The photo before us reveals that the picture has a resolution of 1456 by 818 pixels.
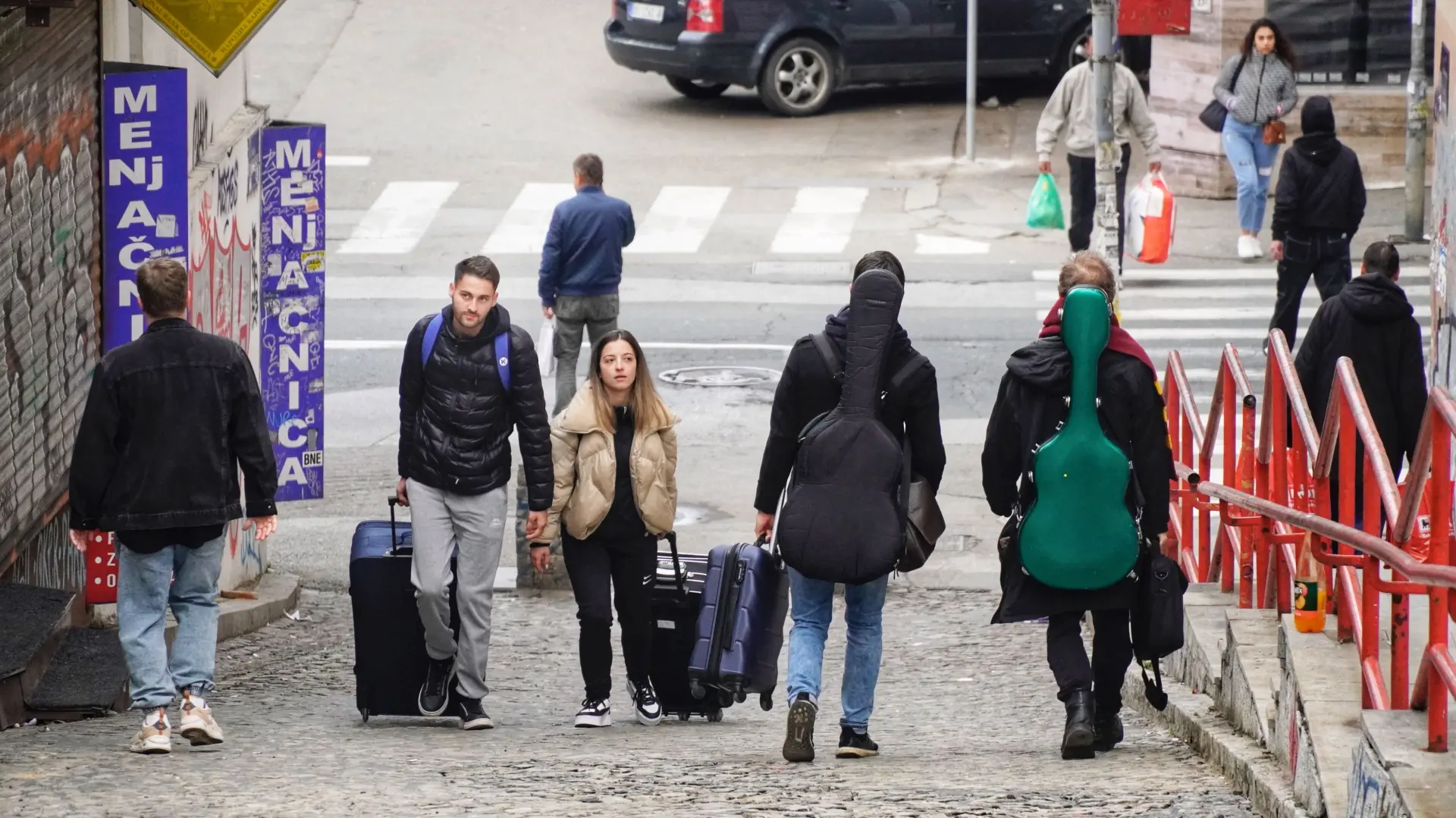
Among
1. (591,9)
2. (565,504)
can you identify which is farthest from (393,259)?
(565,504)

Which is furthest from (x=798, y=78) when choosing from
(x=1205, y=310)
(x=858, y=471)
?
(x=858, y=471)

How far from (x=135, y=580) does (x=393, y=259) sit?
40.3 ft

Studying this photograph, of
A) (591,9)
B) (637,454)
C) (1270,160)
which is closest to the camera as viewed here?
(637,454)

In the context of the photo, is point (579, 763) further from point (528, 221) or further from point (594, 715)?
point (528, 221)

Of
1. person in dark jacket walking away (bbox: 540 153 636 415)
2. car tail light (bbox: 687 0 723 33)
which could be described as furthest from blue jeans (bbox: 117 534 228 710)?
car tail light (bbox: 687 0 723 33)

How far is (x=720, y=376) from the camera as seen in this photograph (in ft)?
49.9

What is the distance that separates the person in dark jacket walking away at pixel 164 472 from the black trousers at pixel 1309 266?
339 inches

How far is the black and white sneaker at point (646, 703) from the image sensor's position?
7.80 m

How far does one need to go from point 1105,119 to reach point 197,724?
27.7 ft

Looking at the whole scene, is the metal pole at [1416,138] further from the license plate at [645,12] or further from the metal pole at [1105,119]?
the license plate at [645,12]

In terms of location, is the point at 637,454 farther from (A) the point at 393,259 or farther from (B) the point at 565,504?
(A) the point at 393,259

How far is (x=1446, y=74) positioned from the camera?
11.3 metres

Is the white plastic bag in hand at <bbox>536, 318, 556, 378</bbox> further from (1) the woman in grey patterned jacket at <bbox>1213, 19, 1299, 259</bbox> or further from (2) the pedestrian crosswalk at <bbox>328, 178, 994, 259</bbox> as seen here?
(1) the woman in grey patterned jacket at <bbox>1213, 19, 1299, 259</bbox>

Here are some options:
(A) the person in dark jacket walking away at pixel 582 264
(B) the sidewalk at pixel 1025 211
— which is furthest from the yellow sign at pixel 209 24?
(B) the sidewalk at pixel 1025 211
